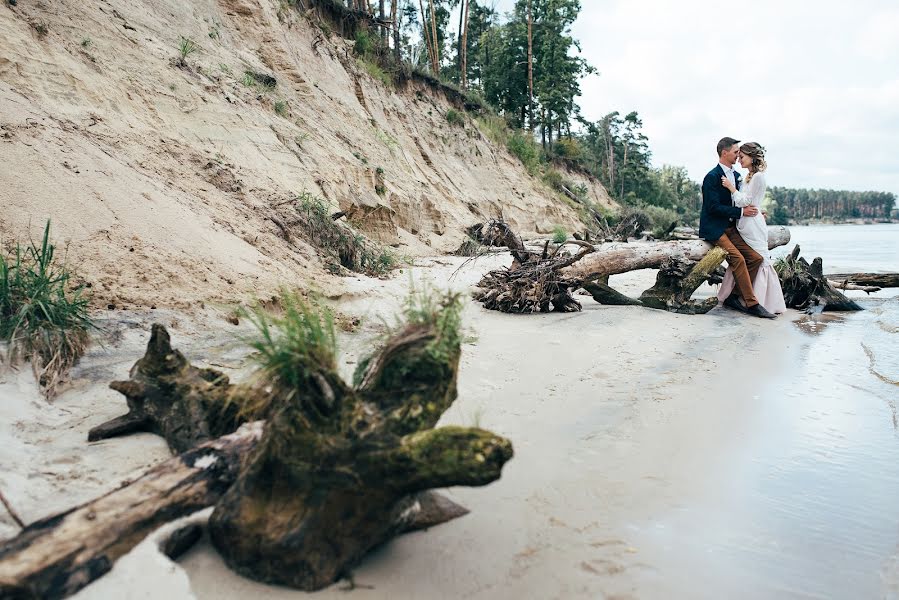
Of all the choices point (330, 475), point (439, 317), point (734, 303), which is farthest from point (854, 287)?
point (330, 475)

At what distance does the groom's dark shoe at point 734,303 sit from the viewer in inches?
304

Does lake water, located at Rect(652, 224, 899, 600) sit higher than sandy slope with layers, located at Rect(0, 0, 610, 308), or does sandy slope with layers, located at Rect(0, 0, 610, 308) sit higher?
sandy slope with layers, located at Rect(0, 0, 610, 308)

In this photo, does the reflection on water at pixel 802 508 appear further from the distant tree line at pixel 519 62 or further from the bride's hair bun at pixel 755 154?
the distant tree line at pixel 519 62

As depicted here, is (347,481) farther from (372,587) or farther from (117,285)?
(117,285)

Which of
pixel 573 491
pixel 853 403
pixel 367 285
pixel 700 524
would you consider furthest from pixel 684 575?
pixel 367 285

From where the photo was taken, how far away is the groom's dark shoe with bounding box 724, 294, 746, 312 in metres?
7.72

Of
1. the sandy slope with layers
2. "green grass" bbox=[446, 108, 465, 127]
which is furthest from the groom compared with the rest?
"green grass" bbox=[446, 108, 465, 127]

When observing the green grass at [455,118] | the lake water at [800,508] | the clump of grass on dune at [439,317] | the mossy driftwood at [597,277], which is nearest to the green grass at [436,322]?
the clump of grass on dune at [439,317]

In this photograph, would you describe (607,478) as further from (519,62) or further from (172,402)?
(519,62)

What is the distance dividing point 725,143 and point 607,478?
20.0ft

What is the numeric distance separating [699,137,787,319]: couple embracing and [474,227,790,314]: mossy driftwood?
287 millimetres

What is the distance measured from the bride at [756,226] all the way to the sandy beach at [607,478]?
3037 millimetres

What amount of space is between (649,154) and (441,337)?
190 feet

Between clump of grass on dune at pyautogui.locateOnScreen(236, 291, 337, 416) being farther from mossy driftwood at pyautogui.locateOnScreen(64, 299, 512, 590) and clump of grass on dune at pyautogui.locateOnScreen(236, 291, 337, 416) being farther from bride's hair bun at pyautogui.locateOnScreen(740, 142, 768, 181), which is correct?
bride's hair bun at pyautogui.locateOnScreen(740, 142, 768, 181)
